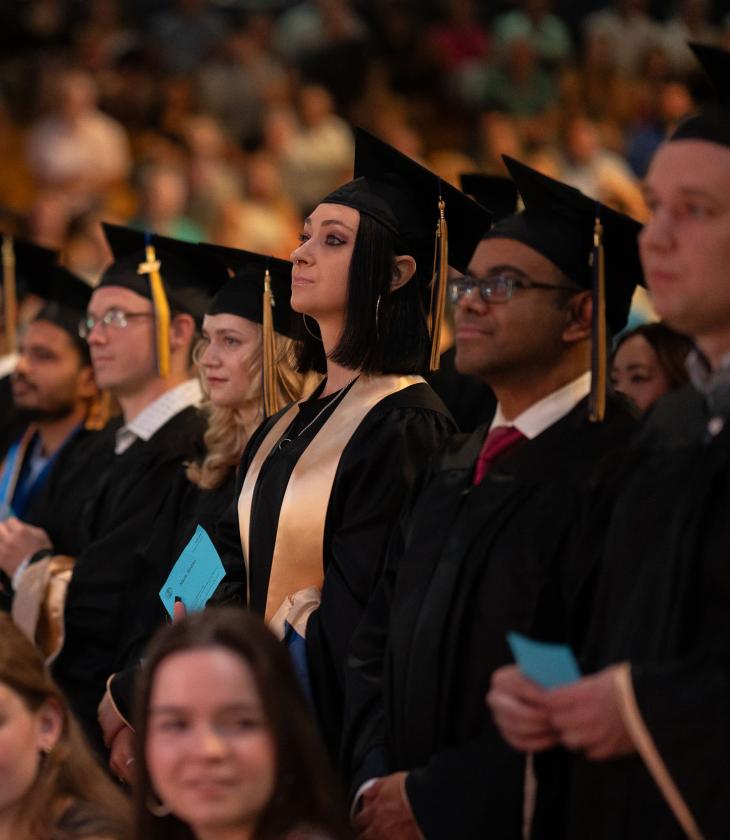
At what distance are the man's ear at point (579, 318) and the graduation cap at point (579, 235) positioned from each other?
0.09 feet

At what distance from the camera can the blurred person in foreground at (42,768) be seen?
2.92m

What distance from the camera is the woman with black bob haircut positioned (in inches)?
145

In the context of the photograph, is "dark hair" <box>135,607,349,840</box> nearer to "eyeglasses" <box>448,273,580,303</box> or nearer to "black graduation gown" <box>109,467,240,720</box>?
"eyeglasses" <box>448,273,580,303</box>

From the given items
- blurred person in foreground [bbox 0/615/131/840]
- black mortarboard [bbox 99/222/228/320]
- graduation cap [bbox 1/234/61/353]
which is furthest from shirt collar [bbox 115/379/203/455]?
blurred person in foreground [bbox 0/615/131/840]

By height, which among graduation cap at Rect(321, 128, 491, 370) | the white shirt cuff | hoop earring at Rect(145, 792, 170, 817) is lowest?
the white shirt cuff

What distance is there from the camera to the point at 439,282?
385 centimetres

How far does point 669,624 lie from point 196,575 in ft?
5.12

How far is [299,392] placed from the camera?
4.55m

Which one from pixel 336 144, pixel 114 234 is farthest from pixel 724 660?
pixel 336 144

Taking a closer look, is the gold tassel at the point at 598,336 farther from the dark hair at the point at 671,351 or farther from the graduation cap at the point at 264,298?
the graduation cap at the point at 264,298

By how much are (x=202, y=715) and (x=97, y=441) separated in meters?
3.31

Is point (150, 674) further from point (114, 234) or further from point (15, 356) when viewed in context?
point (15, 356)

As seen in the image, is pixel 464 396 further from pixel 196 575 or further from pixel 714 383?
pixel 714 383

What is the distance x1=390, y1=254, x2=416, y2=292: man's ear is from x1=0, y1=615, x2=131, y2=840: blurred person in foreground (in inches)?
52.3
